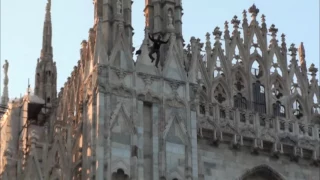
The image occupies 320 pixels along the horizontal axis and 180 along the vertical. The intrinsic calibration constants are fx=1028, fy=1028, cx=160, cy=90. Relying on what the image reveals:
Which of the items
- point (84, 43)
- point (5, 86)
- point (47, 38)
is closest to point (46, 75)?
point (47, 38)

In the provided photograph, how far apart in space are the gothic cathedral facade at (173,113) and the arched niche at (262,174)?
1.2 inches

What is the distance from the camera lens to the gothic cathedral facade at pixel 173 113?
22.5 metres

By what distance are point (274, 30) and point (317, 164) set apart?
3.99 meters

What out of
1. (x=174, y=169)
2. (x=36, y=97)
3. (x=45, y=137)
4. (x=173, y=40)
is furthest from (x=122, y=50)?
(x=36, y=97)

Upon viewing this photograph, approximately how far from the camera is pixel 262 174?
82.9 feet

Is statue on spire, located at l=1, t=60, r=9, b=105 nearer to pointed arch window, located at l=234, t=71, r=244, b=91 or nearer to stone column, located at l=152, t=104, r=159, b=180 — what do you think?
pointed arch window, located at l=234, t=71, r=244, b=91

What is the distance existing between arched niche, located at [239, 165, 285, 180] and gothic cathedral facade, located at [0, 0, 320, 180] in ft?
0.10

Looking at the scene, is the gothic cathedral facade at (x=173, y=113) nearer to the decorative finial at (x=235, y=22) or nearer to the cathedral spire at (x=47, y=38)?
the decorative finial at (x=235, y=22)

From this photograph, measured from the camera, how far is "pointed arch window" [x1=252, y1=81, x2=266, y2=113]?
26.1 m

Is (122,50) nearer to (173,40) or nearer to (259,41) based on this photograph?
(173,40)

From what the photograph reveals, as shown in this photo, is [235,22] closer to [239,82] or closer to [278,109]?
[239,82]

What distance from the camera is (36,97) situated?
3002cm

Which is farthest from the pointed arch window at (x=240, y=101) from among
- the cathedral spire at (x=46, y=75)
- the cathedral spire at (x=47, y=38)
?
the cathedral spire at (x=47, y=38)

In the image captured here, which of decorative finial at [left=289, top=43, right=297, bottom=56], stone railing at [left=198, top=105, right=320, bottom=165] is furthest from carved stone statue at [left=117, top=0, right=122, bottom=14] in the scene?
decorative finial at [left=289, top=43, right=297, bottom=56]
